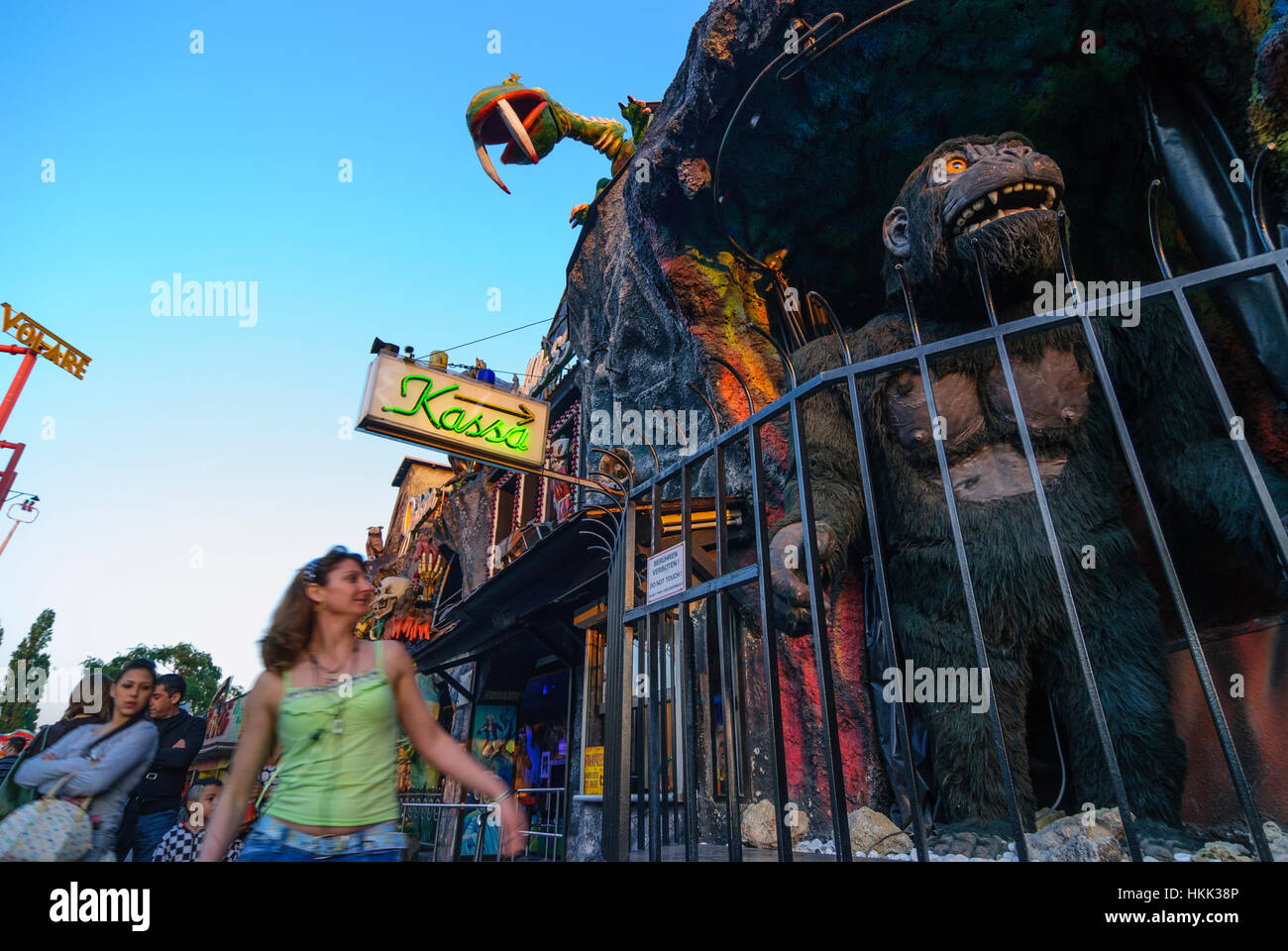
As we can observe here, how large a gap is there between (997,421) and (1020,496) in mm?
329

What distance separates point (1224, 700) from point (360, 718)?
9.48 feet

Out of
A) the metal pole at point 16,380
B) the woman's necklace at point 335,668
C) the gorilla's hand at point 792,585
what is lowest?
the woman's necklace at point 335,668

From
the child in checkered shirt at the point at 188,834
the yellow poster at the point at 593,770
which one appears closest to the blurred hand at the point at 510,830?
the child in checkered shirt at the point at 188,834

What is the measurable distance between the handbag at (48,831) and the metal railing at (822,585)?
2008 millimetres

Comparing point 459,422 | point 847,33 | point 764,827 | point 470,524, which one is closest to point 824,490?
point 764,827

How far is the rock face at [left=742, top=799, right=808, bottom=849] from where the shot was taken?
361 centimetres

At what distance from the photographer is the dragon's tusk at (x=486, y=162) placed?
681cm

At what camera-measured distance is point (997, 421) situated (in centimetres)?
283

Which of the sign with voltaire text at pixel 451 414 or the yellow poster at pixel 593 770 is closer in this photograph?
the sign with voltaire text at pixel 451 414

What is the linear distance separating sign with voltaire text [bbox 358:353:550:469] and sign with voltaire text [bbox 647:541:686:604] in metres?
2.57

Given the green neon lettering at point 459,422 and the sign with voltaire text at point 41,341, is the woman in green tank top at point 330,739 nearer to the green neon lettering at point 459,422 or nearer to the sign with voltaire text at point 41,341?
the green neon lettering at point 459,422

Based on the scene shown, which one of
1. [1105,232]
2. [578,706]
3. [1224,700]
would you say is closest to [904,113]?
[1105,232]
